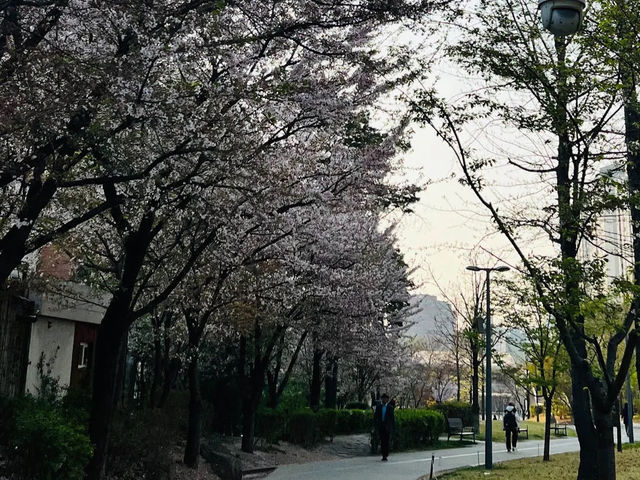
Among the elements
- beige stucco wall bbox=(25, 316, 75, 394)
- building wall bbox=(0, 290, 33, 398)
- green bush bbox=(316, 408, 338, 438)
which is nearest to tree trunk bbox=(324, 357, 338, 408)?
green bush bbox=(316, 408, 338, 438)

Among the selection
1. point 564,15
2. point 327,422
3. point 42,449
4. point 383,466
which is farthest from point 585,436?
point 42,449

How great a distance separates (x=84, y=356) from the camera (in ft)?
62.4

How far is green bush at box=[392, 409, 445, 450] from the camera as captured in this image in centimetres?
2391

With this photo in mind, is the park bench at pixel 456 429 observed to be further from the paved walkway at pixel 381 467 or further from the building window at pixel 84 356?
the building window at pixel 84 356

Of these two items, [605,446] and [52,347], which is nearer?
[605,446]

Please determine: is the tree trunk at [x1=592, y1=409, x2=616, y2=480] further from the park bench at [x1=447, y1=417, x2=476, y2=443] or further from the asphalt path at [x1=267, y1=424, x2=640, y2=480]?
the park bench at [x1=447, y1=417, x2=476, y2=443]

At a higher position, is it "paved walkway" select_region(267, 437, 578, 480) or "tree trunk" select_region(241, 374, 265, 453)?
"tree trunk" select_region(241, 374, 265, 453)

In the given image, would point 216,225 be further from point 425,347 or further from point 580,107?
point 425,347

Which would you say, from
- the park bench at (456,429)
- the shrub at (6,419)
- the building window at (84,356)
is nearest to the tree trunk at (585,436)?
the shrub at (6,419)

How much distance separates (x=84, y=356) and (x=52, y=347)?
2.67 metres

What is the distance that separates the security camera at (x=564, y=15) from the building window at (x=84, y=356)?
14.8 m

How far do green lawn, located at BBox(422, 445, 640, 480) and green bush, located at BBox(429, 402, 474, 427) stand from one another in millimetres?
14779

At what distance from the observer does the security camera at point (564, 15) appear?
25.3 feet

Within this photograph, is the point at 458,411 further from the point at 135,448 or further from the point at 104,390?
the point at 104,390
